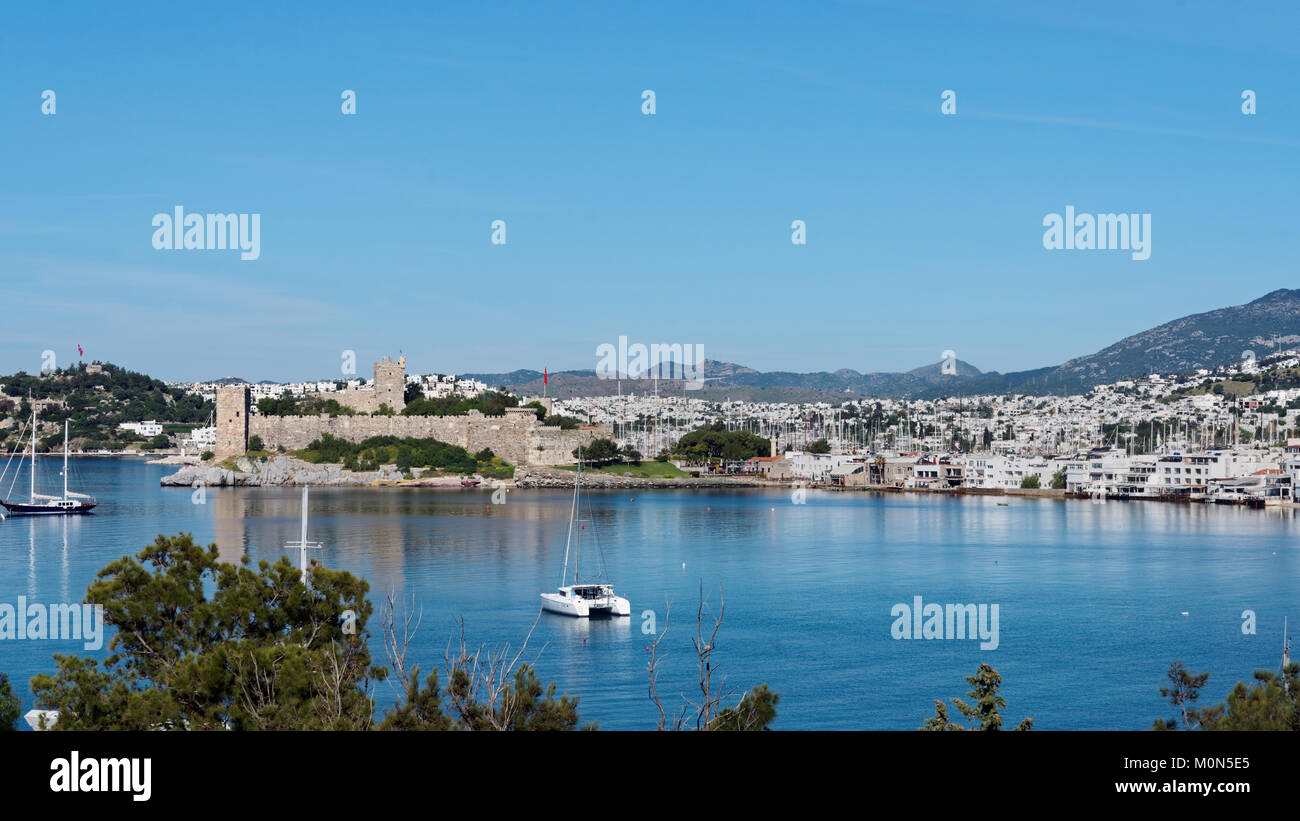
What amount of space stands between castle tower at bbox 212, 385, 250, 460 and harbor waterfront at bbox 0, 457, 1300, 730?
23.1ft

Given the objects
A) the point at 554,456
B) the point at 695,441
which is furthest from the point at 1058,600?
the point at 695,441

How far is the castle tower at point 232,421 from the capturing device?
149ft

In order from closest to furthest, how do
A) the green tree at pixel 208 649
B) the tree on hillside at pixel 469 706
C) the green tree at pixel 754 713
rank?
the tree on hillside at pixel 469 706, the green tree at pixel 208 649, the green tree at pixel 754 713

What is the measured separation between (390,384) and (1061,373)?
110 meters

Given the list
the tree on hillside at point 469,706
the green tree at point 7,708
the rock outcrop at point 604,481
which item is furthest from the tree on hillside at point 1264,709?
the rock outcrop at point 604,481

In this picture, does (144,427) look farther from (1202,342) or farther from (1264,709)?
(1202,342)

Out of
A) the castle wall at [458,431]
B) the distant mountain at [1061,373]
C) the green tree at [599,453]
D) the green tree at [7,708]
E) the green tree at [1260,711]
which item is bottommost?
Result: the green tree at [1260,711]

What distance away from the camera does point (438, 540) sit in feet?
84.1

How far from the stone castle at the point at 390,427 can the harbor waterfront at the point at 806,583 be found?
7.04 meters

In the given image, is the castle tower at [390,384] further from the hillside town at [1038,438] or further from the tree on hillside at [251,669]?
the tree on hillside at [251,669]

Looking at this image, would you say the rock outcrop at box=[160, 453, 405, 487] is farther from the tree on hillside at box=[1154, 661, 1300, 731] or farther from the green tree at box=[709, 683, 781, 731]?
the tree on hillside at box=[1154, 661, 1300, 731]

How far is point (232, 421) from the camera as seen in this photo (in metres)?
45.8
